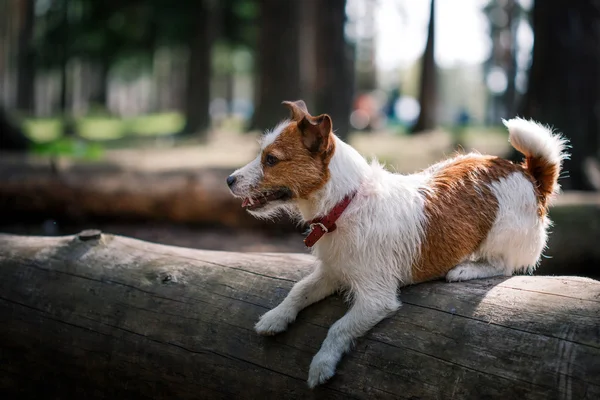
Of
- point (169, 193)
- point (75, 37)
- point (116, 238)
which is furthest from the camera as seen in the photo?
point (75, 37)

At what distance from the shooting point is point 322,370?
10.0ft

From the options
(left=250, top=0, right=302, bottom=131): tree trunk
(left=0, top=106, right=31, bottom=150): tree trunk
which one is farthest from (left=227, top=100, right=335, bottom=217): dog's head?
(left=0, top=106, right=31, bottom=150): tree trunk

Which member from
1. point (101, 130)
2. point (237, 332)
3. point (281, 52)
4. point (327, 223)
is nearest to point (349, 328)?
point (327, 223)

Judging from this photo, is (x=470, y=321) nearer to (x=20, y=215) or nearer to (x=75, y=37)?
(x=20, y=215)

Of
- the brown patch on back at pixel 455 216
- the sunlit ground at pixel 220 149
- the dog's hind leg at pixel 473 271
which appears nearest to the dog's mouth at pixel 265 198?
the brown patch on back at pixel 455 216

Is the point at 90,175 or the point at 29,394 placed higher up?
the point at 90,175

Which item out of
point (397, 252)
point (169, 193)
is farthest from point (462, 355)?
point (169, 193)

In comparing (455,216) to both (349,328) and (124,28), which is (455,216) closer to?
(349,328)

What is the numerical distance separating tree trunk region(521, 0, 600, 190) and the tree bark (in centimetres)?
539

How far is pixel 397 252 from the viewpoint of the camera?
10.8 feet

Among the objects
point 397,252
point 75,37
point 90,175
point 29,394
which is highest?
point 75,37

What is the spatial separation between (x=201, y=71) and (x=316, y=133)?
19.4 m

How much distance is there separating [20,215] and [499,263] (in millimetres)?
7571

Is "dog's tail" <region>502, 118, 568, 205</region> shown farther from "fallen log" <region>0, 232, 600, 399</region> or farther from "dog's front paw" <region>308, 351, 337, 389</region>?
"dog's front paw" <region>308, 351, 337, 389</region>
